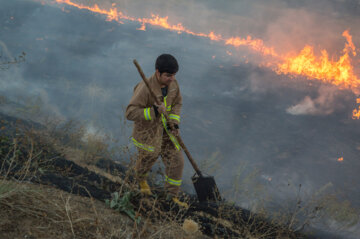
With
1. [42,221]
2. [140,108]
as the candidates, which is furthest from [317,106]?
[42,221]

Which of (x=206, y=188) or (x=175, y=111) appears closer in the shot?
(x=175, y=111)

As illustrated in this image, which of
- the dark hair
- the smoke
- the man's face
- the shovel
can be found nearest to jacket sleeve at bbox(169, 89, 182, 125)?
the man's face

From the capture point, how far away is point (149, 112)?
10.4 ft

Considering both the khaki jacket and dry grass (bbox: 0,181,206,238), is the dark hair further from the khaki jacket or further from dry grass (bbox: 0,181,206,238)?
dry grass (bbox: 0,181,206,238)

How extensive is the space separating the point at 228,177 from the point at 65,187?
65.8 meters

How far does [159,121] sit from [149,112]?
1.20ft

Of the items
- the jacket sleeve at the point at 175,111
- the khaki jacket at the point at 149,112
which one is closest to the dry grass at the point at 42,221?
the khaki jacket at the point at 149,112

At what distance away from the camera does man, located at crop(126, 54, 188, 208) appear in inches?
126

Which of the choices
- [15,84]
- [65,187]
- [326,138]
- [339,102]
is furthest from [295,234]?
[339,102]

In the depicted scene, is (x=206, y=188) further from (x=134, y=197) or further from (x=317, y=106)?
(x=317, y=106)

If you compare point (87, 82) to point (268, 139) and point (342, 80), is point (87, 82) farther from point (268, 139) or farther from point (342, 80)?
point (342, 80)

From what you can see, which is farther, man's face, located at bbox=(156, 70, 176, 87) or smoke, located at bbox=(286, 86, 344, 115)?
smoke, located at bbox=(286, 86, 344, 115)

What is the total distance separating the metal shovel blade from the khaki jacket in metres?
1.02

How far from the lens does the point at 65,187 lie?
2953mm
